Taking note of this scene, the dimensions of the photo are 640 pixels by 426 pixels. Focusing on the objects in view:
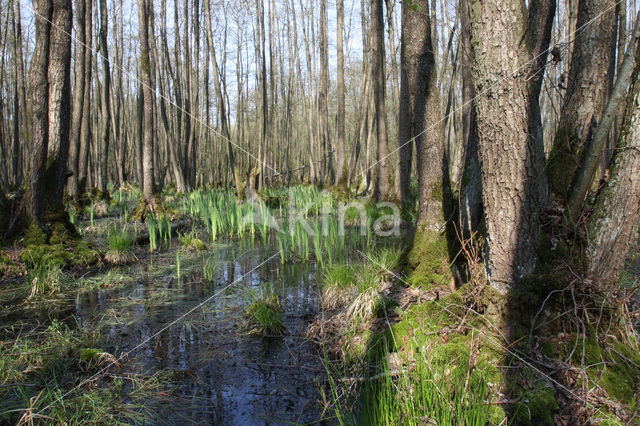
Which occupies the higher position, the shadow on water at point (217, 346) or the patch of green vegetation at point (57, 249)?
the patch of green vegetation at point (57, 249)

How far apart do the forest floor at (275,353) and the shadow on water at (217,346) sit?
1cm

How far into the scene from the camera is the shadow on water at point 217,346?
208 centimetres

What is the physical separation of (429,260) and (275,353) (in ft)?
4.83

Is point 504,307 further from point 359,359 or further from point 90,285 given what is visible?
point 90,285

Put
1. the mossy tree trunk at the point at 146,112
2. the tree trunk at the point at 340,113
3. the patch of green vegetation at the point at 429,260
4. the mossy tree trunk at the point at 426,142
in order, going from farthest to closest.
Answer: the tree trunk at the point at 340,113 → the mossy tree trunk at the point at 146,112 → the mossy tree trunk at the point at 426,142 → the patch of green vegetation at the point at 429,260

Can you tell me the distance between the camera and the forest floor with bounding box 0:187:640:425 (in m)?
1.69

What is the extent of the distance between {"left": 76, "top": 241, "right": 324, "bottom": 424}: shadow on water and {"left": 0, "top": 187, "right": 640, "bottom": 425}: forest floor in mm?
12

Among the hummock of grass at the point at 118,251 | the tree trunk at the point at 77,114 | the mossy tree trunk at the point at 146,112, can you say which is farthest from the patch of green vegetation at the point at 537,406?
the tree trunk at the point at 77,114

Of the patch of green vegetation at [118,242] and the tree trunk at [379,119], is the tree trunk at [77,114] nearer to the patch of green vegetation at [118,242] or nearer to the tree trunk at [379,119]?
the patch of green vegetation at [118,242]

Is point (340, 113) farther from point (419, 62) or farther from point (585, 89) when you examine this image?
point (585, 89)

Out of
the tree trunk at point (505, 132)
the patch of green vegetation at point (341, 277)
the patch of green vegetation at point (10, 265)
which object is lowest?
the patch of green vegetation at point (341, 277)

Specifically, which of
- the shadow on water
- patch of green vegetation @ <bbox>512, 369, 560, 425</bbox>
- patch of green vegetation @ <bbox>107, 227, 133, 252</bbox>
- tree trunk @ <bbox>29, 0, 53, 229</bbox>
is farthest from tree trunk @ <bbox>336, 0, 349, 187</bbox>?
patch of green vegetation @ <bbox>512, 369, 560, 425</bbox>

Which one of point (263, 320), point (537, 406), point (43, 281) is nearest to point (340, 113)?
point (43, 281)

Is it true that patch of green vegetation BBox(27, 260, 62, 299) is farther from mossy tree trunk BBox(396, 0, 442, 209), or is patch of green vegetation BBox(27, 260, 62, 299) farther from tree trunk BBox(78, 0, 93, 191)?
tree trunk BBox(78, 0, 93, 191)
